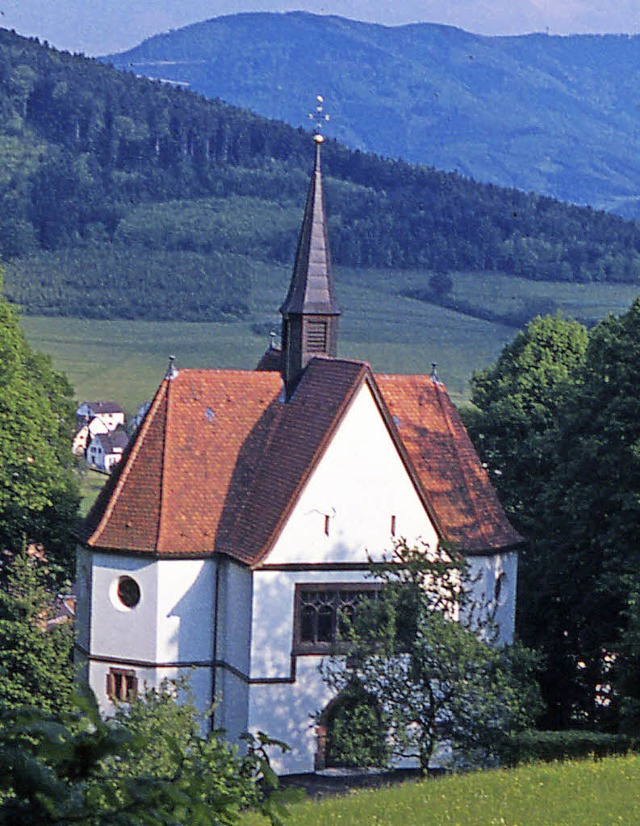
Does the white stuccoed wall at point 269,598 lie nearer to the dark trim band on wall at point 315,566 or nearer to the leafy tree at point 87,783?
the dark trim band on wall at point 315,566

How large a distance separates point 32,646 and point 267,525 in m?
6.41

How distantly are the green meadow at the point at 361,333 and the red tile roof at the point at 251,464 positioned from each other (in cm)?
9758

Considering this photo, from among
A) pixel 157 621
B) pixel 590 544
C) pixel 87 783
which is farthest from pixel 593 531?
pixel 87 783

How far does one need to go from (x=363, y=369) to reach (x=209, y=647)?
7.55 m

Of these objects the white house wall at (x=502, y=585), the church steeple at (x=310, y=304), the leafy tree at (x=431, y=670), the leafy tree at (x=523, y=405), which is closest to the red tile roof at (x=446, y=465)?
the white house wall at (x=502, y=585)

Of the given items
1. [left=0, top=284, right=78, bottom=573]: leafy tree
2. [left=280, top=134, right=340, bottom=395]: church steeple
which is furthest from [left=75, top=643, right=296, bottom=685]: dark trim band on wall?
[left=280, top=134, right=340, bottom=395]: church steeple

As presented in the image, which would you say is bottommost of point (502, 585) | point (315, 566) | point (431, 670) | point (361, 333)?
point (431, 670)

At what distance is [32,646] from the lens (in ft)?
127

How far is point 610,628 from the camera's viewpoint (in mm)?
38312

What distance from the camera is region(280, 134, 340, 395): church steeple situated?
135 ft

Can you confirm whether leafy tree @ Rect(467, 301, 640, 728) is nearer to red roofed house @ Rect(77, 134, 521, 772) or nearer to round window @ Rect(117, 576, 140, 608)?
red roofed house @ Rect(77, 134, 521, 772)

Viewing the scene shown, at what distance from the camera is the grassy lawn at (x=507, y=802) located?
22344mm

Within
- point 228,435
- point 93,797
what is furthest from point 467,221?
point 93,797

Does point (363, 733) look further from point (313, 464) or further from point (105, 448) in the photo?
point (105, 448)
